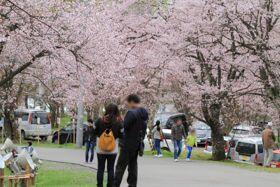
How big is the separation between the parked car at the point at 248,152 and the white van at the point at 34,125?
16.2 metres

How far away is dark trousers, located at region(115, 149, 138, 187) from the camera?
32.3 ft

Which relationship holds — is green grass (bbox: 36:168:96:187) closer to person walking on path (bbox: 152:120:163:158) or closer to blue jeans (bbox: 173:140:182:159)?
blue jeans (bbox: 173:140:182:159)

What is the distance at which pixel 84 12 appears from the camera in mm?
17844

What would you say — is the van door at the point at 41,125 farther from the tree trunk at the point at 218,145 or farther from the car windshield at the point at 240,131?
the tree trunk at the point at 218,145

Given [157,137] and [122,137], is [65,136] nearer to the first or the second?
[157,137]

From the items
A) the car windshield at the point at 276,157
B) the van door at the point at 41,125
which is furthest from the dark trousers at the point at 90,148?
the van door at the point at 41,125

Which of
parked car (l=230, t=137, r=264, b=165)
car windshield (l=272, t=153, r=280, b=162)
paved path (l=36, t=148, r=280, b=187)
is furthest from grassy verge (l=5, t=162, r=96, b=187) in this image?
parked car (l=230, t=137, r=264, b=165)

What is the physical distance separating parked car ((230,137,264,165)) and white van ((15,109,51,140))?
1623cm

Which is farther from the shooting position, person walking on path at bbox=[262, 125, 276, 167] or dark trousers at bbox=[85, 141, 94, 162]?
person walking on path at bbox=[262, 125, 276, 167]

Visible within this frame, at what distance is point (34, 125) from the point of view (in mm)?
38094

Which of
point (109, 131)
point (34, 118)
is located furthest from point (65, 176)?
point (34, 118)

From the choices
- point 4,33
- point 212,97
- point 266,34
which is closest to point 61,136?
point 212,97

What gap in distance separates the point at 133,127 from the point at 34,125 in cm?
2926

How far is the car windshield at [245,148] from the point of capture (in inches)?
984
